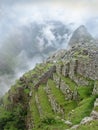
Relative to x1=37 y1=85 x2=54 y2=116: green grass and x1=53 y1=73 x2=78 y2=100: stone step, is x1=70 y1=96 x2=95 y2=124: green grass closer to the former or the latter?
x1=53 y1=73 x2=78 y2=100: stone step

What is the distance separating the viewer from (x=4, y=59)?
19650 centimetres

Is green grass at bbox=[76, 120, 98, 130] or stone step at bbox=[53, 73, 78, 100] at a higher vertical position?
stone step at bbox=[53, 73, 78, 100]

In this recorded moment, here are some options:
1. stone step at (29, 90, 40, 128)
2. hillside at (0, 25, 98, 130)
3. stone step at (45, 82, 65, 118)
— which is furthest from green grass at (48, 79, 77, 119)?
stone step at (29, 90, 40, 128)

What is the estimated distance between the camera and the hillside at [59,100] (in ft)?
84.5

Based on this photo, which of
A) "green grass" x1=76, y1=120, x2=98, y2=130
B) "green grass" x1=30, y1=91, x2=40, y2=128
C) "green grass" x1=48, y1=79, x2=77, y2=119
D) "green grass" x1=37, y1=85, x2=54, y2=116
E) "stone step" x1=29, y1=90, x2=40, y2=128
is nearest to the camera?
"green grass" x1=76, y1=120, x2=98, y2=130

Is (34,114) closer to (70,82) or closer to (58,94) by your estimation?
(58,94)

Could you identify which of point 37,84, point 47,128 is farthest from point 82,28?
point 47,128

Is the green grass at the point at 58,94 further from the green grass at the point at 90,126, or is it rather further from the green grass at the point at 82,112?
the green grass at the point at 90,126

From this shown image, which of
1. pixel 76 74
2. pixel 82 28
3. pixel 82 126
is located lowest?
pixel 82 126

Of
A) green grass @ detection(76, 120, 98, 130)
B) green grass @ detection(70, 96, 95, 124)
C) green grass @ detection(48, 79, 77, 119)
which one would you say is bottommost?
green grass @ detection(76, 120, 98, 130)

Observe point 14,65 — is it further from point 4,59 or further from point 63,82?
point 63,82

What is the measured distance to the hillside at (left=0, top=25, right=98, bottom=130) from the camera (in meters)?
25.8

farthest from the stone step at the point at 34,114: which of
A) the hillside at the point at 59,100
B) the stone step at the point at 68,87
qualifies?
the stone step at the point at 68,87

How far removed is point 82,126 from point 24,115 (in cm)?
2826
